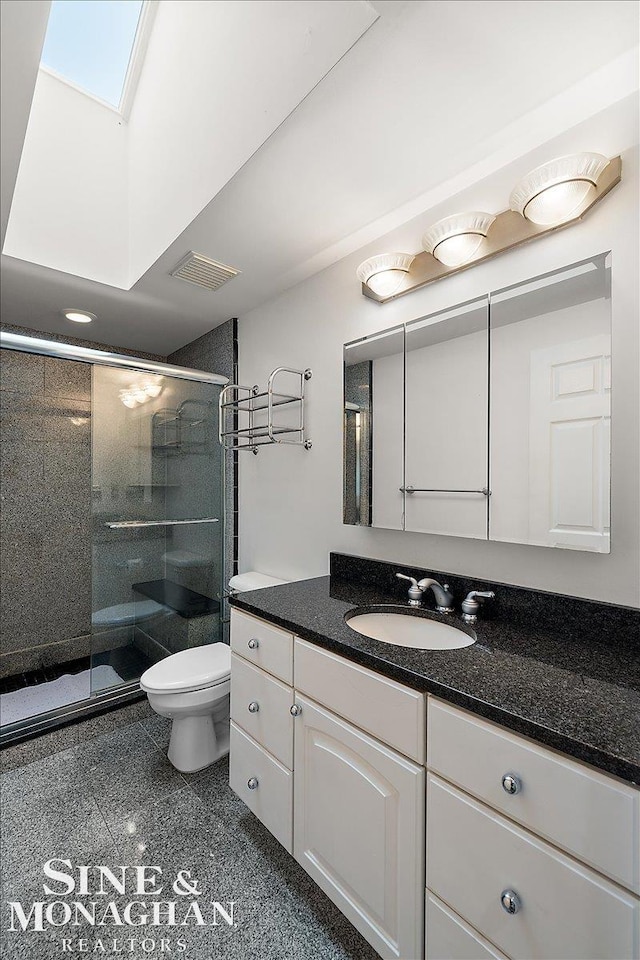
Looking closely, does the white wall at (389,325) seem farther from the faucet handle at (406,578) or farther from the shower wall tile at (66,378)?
the shower wall tile at (66,378)

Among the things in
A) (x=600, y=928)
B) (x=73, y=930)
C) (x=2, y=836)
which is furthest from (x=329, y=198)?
(x=2, y=836)

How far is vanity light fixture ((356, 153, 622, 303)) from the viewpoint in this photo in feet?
3.73

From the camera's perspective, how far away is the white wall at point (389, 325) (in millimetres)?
1127

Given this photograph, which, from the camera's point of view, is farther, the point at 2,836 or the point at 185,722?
the point at 185,722

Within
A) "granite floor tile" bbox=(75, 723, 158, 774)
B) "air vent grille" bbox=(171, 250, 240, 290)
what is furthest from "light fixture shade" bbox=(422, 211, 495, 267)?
"granite floor tile" bbox=(75, 723, 158, 774)

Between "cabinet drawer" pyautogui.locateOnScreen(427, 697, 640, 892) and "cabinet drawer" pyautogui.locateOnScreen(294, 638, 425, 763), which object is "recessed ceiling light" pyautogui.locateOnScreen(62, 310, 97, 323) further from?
"cabinet drawer" pyautogui.locateOnScreen(427, 697, 640, 892)

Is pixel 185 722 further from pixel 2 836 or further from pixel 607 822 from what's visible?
pixel 607 822

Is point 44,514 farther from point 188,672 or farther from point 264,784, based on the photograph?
point 264,784

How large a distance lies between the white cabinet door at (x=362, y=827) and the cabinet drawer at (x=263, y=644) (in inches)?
4.7

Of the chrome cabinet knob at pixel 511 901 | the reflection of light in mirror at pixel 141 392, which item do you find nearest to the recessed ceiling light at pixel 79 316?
the reflection of light in mirror at pixel 141 392

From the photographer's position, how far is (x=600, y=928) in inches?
27.8

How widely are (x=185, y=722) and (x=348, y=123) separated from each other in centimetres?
228

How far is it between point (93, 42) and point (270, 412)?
164 centimetres

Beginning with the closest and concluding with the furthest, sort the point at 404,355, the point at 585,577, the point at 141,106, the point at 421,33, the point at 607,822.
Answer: the point at 607,822
the point at 421,33
the point at 585,577
the point at 404,355
the point at 141,106
